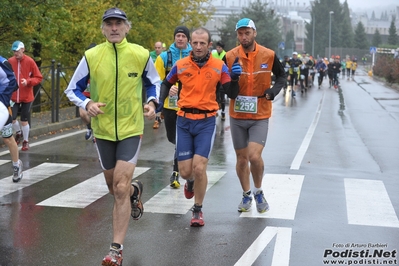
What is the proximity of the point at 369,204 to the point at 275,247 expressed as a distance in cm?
243

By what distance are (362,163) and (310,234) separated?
5365 millimetres

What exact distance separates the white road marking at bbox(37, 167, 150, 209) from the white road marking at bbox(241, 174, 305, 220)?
1925 millimetres

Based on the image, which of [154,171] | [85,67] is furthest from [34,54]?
[85,67]

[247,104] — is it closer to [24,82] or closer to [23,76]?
[24,82]

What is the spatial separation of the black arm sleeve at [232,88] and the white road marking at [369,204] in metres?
1.83

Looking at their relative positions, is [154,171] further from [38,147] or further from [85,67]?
[85,67]

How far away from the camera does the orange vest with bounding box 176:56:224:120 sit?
7.54m

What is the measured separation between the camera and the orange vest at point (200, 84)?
754cm

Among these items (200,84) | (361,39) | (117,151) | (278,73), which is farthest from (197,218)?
(361,39)

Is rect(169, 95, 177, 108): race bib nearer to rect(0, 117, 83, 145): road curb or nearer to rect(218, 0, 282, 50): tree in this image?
rect(0, 117, 83, 145): road curb

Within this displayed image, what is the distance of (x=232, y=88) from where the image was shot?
25.5ft

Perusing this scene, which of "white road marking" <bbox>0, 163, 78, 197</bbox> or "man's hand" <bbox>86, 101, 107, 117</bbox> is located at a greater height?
"man's hand" <bbox>86, 101, 107, 117</bbox>

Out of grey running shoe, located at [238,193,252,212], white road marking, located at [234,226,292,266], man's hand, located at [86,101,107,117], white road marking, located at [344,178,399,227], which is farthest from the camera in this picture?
grey running shoe, located at [238,193,252,212]

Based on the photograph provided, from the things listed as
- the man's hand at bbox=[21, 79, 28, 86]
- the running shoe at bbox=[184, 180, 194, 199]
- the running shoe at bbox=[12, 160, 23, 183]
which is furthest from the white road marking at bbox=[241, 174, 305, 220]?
the man's hand at bbox=[21, 79, 28, 86]
